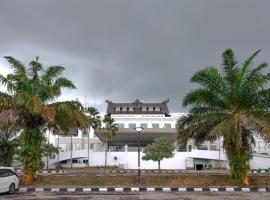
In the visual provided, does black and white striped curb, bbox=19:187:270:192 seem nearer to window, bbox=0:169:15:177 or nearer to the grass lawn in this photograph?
window, bbox=0:169:15:177

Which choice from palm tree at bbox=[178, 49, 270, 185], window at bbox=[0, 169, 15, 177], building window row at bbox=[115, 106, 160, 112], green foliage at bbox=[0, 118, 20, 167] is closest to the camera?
window at bbox=[0, 169, 15, 177]

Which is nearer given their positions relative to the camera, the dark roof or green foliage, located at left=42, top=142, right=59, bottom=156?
green foliage, located at left=42, top=142, right=59, bottom=156

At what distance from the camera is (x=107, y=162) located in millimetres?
70062

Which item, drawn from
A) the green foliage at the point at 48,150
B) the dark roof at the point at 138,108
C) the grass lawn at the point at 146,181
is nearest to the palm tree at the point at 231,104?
the grass lawn at the point at 146,181

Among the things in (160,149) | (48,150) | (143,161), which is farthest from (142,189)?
(143,161)

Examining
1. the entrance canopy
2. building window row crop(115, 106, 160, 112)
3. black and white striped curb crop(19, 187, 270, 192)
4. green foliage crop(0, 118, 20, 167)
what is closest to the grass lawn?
black and white striped curb crop(19, 187, 270, 192)

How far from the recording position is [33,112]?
2284 cm

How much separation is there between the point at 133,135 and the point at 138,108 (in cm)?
2150

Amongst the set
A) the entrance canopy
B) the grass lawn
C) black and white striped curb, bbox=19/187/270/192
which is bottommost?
black and white striped curb, bbox=19/187/270/192

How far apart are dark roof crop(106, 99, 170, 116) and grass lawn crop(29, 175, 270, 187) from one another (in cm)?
7034

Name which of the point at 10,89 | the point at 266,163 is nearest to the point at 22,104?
the point at 10,89

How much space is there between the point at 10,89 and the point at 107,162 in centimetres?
4785

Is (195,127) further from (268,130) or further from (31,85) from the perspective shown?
(31,85)

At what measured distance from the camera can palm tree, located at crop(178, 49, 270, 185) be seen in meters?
23.3
